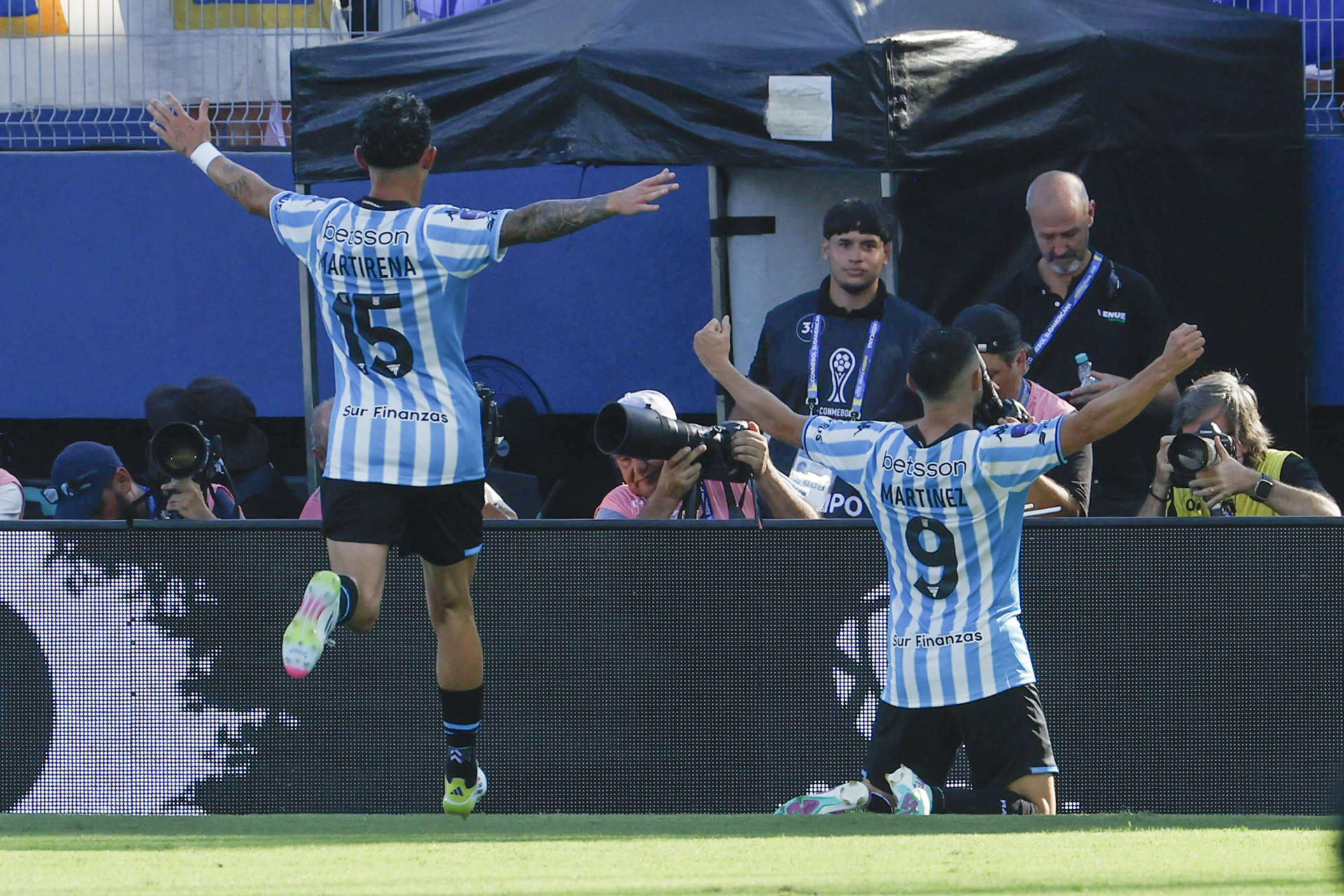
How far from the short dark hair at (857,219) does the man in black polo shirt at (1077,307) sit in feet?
2.58

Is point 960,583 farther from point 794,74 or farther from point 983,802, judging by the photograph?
point 794,74

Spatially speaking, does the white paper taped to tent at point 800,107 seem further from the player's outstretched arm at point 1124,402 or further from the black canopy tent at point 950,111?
the player's outstretched arm at point 1124,402

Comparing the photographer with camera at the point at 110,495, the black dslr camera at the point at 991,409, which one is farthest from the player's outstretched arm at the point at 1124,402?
the photographer with camera at the point at 110,495

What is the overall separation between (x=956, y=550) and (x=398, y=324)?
66.6 inches

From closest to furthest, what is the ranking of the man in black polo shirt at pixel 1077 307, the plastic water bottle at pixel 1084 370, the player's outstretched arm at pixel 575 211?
the player's outstretched arm at pixel 575 211 → the plastic water bottle at pixel 1084 370 → the man in black polo shirt at pixel 1077 307

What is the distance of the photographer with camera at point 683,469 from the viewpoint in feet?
18.2

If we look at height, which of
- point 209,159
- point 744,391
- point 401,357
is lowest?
point 744,391

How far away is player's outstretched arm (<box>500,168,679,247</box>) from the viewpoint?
16.7 feet

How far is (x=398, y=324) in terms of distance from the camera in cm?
536

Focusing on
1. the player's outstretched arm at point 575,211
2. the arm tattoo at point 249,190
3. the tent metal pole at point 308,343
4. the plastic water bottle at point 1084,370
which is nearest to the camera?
the player's outstretched arm at point 575,211

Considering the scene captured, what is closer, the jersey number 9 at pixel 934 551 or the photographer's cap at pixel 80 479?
the jersey number 9 at pixel 934 551

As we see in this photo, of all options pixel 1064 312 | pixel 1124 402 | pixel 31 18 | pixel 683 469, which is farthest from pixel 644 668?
pixel 31 18

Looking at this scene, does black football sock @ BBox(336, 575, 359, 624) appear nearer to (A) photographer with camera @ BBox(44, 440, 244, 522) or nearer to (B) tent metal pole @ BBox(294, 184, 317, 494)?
(A) photographer with camera @ BBox(44, 440, 244, 522)

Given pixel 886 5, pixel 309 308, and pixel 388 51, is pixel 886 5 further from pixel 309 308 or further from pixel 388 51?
A: pixel 309 308
